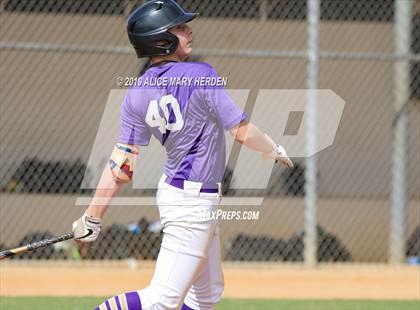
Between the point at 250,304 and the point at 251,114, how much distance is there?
347cm

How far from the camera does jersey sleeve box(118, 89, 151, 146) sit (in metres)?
4.66

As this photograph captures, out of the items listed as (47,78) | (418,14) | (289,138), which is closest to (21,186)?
(47,78)

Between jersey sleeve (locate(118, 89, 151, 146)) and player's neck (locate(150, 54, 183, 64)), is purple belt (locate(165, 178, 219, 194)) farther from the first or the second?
player's neck (locate(150, 54, 183, 64))

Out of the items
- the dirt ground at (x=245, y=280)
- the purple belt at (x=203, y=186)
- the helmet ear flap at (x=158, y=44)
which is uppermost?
the helmet ear flap at (x=158, y=44)

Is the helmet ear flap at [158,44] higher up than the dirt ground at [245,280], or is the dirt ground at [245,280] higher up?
the helmet ear flap at [158,44]

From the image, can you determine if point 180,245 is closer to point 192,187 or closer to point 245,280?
point 192,187

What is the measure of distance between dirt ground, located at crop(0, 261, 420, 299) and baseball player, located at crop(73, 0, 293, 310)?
4.28 metres

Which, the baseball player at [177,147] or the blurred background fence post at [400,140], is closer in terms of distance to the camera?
the baseball player at [177,147]

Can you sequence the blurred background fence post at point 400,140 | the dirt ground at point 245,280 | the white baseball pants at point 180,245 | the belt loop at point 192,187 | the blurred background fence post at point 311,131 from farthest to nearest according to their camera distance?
1. the blurred background fence post at point 400,140
2. the blurred background fence post at point 311,131
3. the dirt ground at point 245,280
4. the belt loop at point 192,187
5. the white baseball pants at point 180,245

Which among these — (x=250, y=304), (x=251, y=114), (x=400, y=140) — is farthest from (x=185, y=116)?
(x=251, y=114)

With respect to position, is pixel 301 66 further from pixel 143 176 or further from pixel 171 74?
pixel 171 74

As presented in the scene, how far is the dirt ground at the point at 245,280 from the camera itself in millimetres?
8883

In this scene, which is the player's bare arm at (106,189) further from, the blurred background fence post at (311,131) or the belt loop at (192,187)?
the blurred background fence post at (311,131)

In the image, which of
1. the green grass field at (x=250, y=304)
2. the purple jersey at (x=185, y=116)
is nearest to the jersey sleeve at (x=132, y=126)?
the purple jersey at (x=185, y=116)
